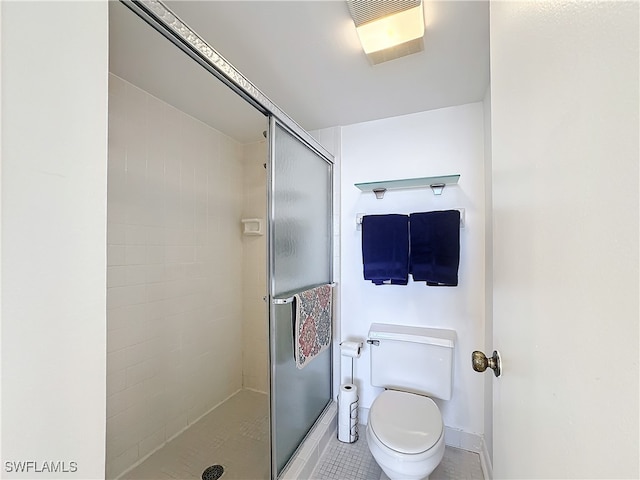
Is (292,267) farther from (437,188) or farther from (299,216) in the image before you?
(437,188)

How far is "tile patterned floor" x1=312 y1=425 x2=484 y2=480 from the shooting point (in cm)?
145

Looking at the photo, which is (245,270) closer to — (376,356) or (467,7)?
(376,356)

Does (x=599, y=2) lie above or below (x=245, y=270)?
above

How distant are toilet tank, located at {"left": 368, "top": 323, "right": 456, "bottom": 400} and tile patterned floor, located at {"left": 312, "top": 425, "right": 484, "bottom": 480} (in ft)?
1.26

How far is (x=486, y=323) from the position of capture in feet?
5.11

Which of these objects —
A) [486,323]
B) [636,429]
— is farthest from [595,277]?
[486,323]

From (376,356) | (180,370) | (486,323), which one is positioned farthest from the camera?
(180,370)

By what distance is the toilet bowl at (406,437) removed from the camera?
115 cm

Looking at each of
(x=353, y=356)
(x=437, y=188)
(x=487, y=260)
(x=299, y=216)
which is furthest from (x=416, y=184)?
(x=353, y=356)

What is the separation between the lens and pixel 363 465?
152 cm

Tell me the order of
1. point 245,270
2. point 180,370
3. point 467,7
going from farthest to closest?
point 245,270, point 180,370, point 467,7

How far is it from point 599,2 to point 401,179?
4.91 ft

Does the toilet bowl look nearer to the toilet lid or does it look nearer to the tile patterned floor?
the toilet lid

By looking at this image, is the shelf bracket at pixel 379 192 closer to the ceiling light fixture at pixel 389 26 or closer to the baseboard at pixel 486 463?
the ceiling light fixture at pixel 389 26
